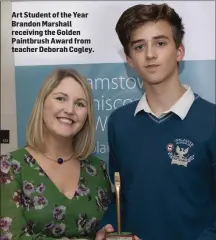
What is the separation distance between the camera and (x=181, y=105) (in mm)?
1072

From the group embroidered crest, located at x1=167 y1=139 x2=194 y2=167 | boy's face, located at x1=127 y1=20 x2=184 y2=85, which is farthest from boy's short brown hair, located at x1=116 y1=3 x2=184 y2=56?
embroidered crest, located at x1=167 y1=139 x2=194 y2=167

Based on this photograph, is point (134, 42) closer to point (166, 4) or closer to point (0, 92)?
point (166, 4)

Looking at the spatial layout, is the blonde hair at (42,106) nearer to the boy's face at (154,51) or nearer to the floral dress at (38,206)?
the floral dress at (38,206)

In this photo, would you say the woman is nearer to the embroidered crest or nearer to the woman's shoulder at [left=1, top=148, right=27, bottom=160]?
the woman's shoulder at [left=1, top=148, right=27, bottom=160]

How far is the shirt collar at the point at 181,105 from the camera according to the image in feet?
3.49

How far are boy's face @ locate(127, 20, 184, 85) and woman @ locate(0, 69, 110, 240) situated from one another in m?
0.18

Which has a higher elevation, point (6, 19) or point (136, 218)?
point (6, 19)

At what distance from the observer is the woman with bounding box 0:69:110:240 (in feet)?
3.36

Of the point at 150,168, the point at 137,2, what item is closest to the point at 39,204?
the point at 150,168

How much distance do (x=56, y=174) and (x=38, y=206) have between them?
109 mm

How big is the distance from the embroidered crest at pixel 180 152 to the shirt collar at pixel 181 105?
0.07m

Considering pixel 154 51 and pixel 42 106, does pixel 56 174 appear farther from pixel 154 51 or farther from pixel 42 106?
pixel 154 51

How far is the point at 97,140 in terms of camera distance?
116 centimetres

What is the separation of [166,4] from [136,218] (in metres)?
0.65
